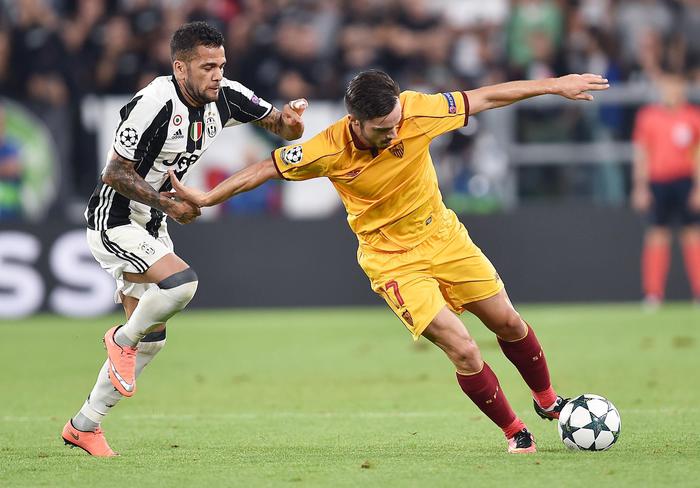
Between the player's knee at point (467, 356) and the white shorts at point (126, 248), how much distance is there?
1723 mm

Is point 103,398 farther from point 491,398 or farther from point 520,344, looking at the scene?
point 520,344

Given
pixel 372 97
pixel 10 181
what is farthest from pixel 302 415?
pixel 10 181

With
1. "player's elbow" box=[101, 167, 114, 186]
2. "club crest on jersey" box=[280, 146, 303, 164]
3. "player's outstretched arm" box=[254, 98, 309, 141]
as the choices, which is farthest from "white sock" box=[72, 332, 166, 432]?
"player's outstretched arm" box=[254, 98, 309, 141]

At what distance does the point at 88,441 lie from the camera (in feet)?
22.8

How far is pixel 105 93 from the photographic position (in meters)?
15.5

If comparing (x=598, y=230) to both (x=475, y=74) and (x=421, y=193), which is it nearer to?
(x=475, y=74)

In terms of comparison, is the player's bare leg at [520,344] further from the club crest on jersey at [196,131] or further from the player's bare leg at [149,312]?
the club crest on jersey at [196,131]

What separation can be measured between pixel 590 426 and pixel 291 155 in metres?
2.14

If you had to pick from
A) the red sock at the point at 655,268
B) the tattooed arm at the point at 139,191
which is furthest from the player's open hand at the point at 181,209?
the red sock at the point at 655,268

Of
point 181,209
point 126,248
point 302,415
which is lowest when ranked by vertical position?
point 302,415

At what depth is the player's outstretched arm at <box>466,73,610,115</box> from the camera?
267 inches

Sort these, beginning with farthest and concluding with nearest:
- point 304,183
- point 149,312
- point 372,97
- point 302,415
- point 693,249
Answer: point 304,183 → point 693,249 → point 302,415 → point 149,312 → point 372,97

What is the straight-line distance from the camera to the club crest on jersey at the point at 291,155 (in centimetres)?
667

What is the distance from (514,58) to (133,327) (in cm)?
1085
